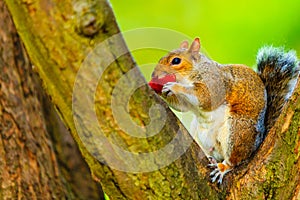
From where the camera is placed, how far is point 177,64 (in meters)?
2.16

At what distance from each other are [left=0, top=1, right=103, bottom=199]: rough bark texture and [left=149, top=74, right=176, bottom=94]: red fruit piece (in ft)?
1.57

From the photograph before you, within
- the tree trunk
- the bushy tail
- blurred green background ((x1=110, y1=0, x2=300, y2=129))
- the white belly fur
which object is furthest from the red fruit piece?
blurred green background ((x1=110, y1=0, x2=300, y2=129))

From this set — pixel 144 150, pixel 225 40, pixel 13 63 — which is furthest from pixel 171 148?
pixel 225 40

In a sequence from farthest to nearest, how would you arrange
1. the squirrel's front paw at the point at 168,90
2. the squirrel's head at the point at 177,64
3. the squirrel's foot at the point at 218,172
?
the squirrel's head at the point at 177,64, the squirrel's front paw at the point at 168,90, the squirrel's foot at the point at 218,172

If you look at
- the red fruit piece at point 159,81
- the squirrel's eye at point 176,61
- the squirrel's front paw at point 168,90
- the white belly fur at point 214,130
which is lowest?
the white belly fur at point 214,130

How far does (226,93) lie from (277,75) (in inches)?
7.3

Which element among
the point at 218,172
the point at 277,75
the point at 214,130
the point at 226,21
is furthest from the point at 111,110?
the point at 226,21

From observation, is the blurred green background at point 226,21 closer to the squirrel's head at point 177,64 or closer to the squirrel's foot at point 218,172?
the squirrel's head at point 177,64

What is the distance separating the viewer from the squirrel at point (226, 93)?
6.61ft

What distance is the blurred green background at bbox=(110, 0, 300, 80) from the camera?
3.56 meters

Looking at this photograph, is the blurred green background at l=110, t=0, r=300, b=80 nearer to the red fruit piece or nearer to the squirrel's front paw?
the red fruit piece

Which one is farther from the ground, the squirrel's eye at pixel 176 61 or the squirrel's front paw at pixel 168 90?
the squirrel's eye at pixel 176 61

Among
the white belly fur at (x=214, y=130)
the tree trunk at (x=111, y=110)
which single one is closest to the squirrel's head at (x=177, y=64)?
the white belly fur at (x=214, y=130)

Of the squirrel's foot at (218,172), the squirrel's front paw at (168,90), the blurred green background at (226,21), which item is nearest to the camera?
the squirrel's foot at (218,172)
